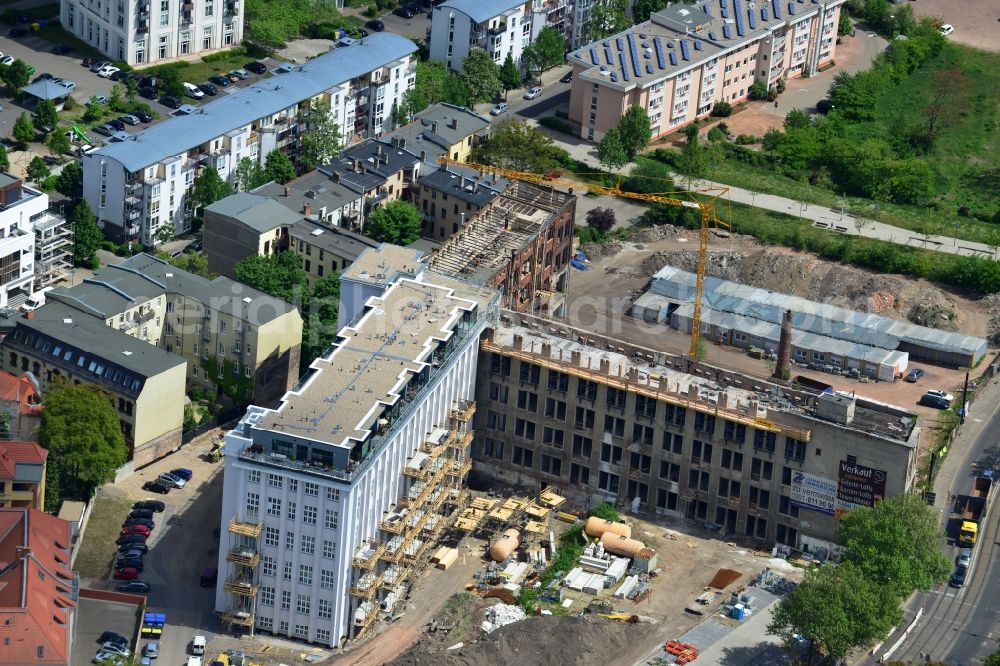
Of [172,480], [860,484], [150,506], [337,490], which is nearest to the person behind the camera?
[337,490]

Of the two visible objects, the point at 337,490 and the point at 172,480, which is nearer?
the point at 337,490

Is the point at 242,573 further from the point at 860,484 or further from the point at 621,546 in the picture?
A: the point at 860,484

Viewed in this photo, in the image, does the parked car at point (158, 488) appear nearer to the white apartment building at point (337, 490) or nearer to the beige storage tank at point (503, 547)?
the white apartment building at point (337, 490)

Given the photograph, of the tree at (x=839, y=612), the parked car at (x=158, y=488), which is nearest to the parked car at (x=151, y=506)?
the parked car at (x=158, y=488)

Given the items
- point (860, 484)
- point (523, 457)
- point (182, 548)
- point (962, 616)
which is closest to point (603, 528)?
point (523, 457)

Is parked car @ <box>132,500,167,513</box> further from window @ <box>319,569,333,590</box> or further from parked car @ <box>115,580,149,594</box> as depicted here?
window @ <box>319,569,333,590</box>

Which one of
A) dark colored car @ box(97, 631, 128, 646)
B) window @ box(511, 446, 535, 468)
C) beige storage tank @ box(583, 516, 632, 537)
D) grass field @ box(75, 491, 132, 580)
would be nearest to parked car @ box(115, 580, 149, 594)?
grass field @ box(75, 491, 132, 580)
